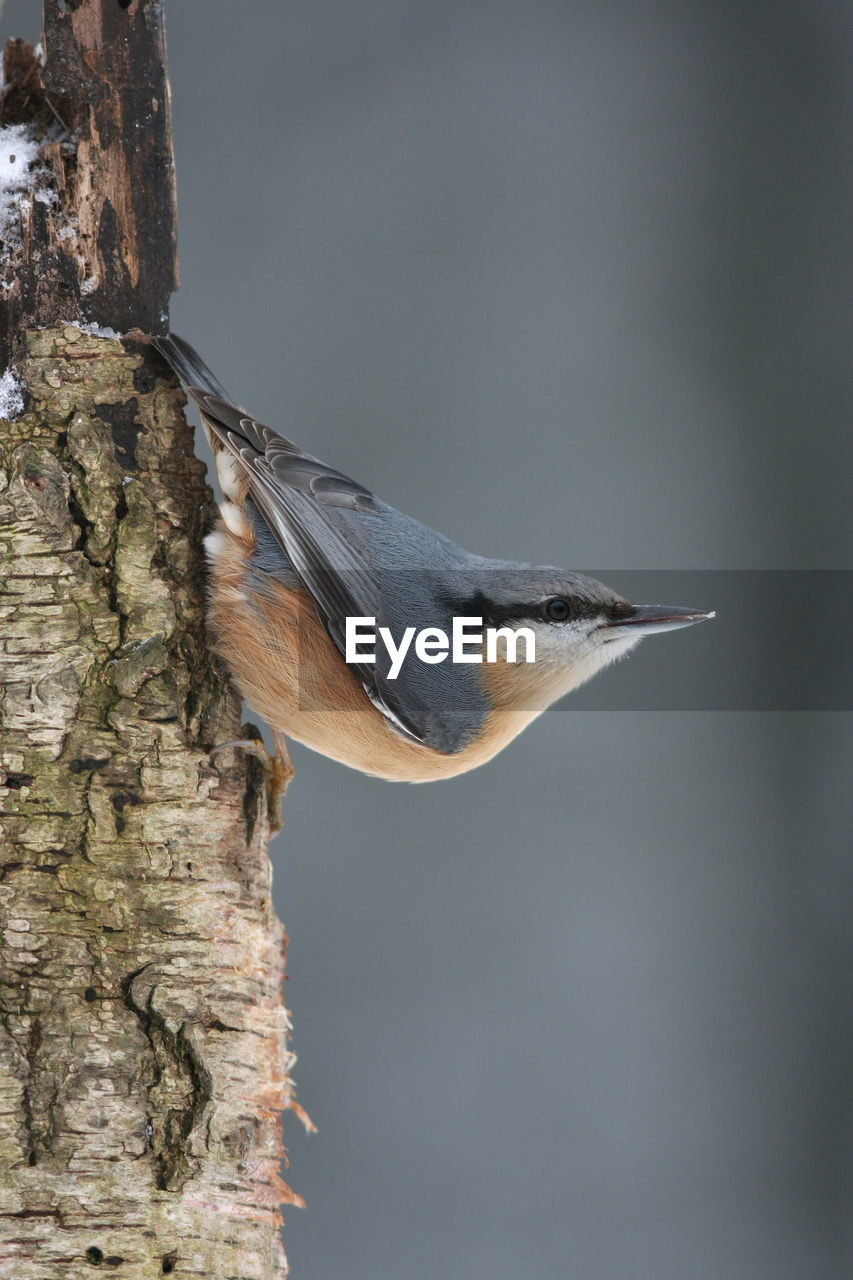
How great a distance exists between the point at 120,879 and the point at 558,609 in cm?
94

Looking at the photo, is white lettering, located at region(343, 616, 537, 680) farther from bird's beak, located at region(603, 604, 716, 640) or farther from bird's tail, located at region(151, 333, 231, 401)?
bird's tail, located at region(151, 333, 231, 401)

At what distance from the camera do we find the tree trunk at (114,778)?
163 centimetres

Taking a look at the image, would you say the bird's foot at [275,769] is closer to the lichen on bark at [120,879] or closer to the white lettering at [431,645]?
the lichen on bark at [120,879]

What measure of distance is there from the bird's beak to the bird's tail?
2.77 ft

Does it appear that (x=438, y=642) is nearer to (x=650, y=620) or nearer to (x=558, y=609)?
(x=558, y=609)

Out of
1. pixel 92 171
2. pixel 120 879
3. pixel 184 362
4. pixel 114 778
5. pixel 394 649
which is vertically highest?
pixel 92 171

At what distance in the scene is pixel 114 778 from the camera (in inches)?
68.1

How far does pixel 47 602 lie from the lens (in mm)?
1725

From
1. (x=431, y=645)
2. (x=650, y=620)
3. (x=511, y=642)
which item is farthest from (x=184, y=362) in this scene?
(x=650, y=620)

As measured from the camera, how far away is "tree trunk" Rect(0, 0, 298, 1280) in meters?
1.63

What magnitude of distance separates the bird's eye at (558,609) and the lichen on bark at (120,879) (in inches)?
25.1

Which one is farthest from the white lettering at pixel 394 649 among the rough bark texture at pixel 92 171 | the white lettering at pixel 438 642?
the rough bark texture at pixel 92 171

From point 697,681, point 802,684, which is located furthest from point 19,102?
point 802,684

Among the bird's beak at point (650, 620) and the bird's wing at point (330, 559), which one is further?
the bird's beak at point (650, 620)
